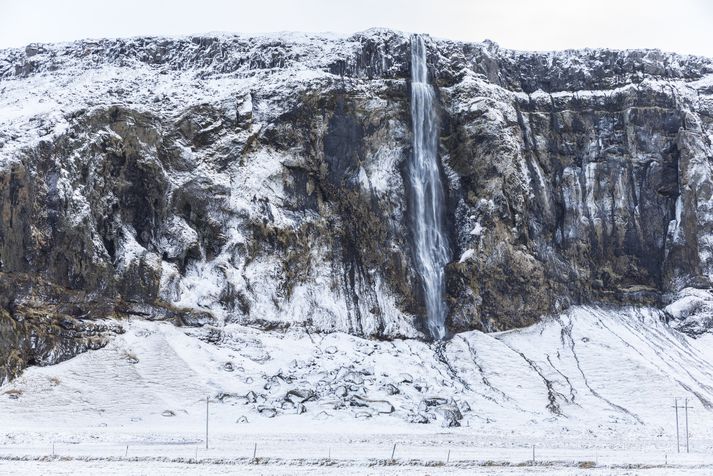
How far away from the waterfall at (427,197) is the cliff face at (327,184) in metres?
0.91

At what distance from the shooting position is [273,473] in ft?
132

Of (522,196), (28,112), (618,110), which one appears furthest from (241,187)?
(618,110)

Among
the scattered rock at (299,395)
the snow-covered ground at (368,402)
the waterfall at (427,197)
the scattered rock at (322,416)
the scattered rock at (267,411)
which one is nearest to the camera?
the snow-covered ground at (368,402)

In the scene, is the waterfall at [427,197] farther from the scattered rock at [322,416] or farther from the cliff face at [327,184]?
the scattered rock at [322,416]

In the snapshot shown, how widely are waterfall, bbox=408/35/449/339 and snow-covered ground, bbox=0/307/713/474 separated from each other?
4.32 meters

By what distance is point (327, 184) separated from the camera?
77.9m

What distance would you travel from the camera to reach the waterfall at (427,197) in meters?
76.9

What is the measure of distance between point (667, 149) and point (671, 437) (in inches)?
1322

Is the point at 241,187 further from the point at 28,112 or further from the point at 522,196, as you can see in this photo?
the point at 522,196

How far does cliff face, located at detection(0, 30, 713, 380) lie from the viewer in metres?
67.6

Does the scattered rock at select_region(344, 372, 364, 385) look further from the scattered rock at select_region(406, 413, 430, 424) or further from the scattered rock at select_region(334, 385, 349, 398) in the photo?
the scattered rock at select_region(406, 413, 430, 424)

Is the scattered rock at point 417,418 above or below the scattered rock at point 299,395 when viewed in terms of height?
below

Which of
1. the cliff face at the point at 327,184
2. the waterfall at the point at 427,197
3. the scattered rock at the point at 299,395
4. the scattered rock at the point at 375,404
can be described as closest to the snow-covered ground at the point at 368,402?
the scattered rock at the point at 375,404

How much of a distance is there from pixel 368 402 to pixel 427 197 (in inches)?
909
